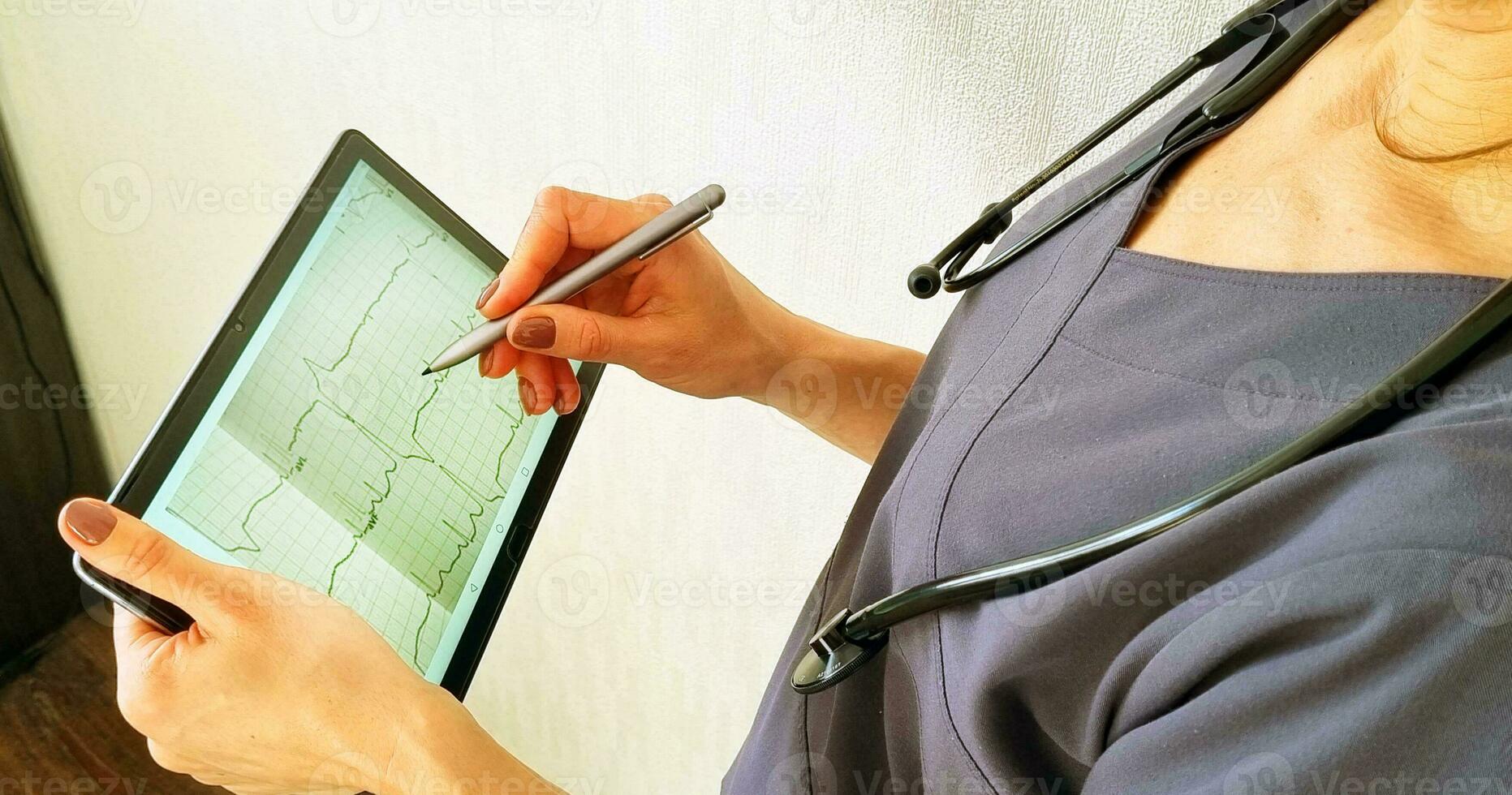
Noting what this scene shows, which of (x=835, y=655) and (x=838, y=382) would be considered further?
(x=838, y=382)

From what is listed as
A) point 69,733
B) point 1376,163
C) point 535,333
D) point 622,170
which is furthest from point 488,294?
point 69,733

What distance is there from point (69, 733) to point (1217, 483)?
4.76 feet

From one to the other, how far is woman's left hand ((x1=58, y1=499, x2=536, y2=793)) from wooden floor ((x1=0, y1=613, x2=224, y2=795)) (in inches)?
35.3

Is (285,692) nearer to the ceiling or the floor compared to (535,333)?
nearer to the floor

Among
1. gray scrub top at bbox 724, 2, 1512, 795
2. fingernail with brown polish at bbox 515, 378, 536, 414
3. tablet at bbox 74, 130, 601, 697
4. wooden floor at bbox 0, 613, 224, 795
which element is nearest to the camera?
gray scrub top at bbox 724, 2, 1512, 795

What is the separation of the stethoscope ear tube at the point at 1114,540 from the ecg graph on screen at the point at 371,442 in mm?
270

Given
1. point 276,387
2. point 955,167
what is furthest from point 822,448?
point 276,387

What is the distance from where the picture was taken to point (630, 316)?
0.66m

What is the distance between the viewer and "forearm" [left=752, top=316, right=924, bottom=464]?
0.74 meters

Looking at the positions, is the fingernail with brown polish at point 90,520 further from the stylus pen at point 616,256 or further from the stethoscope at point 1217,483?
the stethoscope at point 1217,483

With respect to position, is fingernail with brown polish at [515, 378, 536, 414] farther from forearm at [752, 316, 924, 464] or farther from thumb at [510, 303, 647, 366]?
forearm at [752, 316, 924, 464]

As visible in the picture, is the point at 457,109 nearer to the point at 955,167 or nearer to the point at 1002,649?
the point at 955,167

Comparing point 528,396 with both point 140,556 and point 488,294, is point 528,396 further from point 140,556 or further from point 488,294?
point 140,556

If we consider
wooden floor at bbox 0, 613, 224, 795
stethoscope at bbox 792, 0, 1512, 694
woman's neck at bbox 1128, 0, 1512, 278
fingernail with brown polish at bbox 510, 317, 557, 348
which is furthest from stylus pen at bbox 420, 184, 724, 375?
wooden floor at bbox 0, 613, 224, 795
